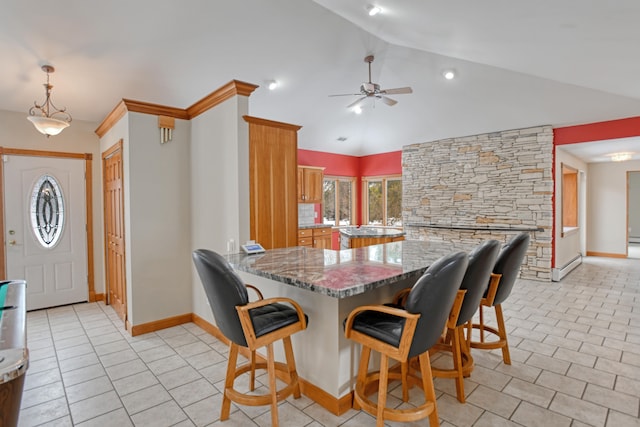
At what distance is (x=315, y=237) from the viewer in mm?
7078

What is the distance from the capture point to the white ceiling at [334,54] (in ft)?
9.55

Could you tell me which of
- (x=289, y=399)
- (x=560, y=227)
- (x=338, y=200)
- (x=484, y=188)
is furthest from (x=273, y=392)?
(x=338, y=200)

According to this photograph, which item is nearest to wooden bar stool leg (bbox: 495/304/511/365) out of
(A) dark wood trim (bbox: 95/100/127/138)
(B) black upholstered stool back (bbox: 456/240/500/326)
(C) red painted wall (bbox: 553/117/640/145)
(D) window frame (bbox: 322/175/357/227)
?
(B) black upholstered stool back (bbox: 456/240/500/326)

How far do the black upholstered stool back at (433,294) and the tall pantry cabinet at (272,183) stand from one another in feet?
6.20

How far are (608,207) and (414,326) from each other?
895 cm

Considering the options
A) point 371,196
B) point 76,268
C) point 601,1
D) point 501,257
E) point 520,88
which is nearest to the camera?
point 601,1

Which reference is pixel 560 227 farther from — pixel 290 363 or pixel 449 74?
pixel 290 363

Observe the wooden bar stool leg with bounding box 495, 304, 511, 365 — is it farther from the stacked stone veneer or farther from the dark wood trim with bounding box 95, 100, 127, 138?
the dark wood trim with bounding box 95, 100, 127, 138

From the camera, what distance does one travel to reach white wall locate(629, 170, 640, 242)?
10.2 meters

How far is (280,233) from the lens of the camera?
345cm

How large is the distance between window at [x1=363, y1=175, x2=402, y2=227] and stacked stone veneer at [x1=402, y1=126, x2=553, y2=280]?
0.91 metres

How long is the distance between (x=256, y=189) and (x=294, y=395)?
1.78 m

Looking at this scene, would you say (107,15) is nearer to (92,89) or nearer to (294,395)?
(92,89)

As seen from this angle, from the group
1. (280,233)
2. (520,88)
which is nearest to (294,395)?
(280,233)
